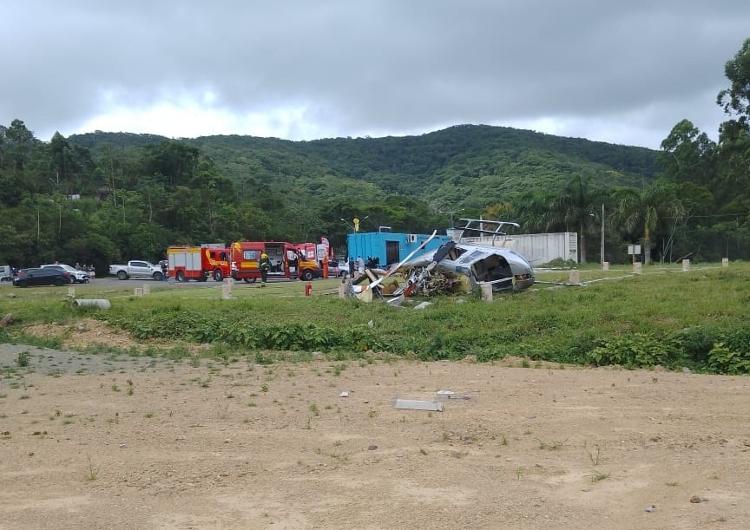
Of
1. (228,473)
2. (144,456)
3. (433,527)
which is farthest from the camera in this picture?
(144,456)

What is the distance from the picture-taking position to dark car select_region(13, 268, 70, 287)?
144 feet

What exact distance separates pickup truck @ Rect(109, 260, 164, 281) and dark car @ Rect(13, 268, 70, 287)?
7.83 metres

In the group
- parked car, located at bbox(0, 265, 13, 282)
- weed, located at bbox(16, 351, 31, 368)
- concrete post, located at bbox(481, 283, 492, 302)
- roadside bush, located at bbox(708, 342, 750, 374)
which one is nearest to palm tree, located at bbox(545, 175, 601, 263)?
concrete post, located at bbox(481, 283, 492, 302)

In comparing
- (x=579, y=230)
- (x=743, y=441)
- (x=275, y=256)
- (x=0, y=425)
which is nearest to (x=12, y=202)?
(x=275, y=256)

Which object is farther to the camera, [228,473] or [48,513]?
[228,473]

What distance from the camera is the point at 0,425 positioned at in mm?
8008

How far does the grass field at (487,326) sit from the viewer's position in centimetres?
1280

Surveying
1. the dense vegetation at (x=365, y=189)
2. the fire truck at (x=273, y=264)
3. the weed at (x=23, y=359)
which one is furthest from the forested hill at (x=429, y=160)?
the weed at (x=23, y=359)

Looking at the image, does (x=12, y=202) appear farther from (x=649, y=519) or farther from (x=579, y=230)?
(x=649, y=519)

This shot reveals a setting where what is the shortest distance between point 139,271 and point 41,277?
30.8 ft

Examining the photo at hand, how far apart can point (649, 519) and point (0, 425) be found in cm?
691

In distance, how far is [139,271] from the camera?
53.2 metres

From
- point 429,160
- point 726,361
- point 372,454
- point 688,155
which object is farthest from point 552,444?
point 429,160

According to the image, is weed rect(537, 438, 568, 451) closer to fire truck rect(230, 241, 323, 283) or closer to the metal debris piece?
the metal debris piece
